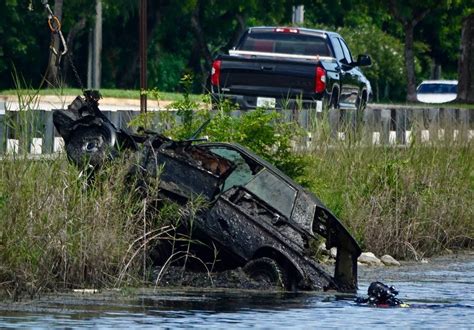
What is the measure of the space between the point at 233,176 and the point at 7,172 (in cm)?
226

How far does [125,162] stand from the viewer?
581 inches

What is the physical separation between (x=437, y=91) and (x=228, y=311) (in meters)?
45.2

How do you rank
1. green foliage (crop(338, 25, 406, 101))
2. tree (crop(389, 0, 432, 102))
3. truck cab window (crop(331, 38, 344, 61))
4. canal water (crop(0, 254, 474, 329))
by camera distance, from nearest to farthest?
canal water (crop(0, 254, 474, 329)), truck cab window (crop(331, 38, 344, 61)), tree (crop(389, 0, 432, 102)), green foliage (crop(338, 25, 406, 101))

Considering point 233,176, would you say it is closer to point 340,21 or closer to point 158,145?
point 158,145

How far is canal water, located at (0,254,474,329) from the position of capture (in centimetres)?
1282

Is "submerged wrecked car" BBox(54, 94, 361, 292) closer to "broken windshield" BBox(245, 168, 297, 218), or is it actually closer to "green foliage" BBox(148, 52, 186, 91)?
"broken windshield" BBox(245, 168, 297, 218)

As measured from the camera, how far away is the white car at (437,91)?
5678 cm

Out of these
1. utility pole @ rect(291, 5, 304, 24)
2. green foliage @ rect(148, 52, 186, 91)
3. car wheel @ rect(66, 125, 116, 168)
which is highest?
utility pole @ rect(291, 5, 304, 24)

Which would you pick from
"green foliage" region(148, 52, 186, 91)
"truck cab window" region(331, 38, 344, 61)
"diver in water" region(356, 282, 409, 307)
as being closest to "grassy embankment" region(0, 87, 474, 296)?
"diver in water" region(356, 282, 409, 307)

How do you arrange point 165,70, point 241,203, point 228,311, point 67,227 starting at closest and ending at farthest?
point 228,311
point 67,227
point 241,203
point 165,70

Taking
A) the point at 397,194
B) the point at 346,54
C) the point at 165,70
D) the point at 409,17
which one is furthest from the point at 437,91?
the point at 397,194

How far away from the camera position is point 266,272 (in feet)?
48.2

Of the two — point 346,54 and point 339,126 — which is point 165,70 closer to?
point 346,54

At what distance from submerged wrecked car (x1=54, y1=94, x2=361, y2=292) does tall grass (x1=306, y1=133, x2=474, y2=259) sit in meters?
3.39
